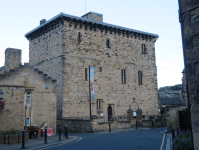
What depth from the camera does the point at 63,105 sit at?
91.2 ft

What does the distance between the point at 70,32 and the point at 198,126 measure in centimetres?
2061

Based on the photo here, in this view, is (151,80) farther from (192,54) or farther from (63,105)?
(192,54)

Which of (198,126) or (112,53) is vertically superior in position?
(112,53)

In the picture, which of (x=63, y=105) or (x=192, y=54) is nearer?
(x=192, y=54)

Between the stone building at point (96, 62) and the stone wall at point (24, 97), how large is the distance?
16.0ft

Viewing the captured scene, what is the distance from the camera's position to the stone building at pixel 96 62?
29.0 m

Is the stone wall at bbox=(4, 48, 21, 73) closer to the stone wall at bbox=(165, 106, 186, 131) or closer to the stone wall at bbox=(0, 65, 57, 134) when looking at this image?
the stone wall at bbox=(0, 65, 57, 134)

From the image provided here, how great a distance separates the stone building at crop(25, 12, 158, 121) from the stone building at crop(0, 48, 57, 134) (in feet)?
16.1

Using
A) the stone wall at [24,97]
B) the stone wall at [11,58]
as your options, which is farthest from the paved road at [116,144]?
the stone wall at [11,58]

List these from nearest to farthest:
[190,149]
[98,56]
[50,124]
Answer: [190,149] → [50,124] → [98,56]

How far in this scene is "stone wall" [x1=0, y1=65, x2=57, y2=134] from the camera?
19.4m

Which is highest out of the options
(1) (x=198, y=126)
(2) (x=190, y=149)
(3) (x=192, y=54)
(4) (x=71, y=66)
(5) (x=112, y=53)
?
(5) (x=112, y=53)


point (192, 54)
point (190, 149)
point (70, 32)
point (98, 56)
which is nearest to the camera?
point (190, 149)

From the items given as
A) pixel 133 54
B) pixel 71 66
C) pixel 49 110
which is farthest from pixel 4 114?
pixel 133 54
